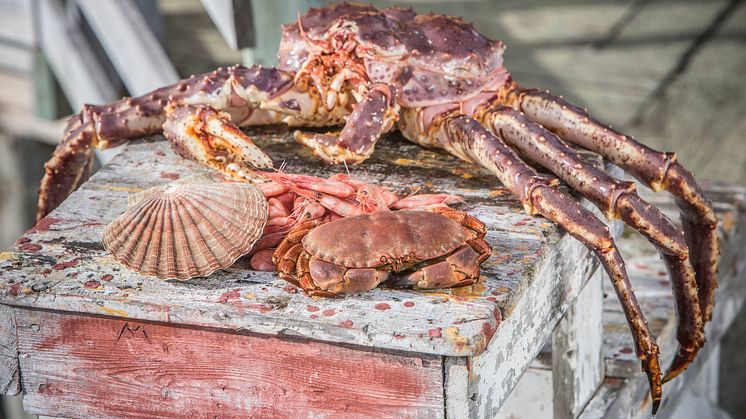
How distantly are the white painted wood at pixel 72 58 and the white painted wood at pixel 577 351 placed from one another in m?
2.37

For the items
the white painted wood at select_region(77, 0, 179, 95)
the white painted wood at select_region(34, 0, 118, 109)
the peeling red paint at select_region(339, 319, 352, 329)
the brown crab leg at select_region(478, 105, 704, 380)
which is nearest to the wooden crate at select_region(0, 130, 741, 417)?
the peeling red paint at select_region(339, 319, 352, 329)

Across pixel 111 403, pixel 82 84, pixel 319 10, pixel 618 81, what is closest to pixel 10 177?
pixel 82 84

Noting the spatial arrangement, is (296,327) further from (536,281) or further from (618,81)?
(618,81)

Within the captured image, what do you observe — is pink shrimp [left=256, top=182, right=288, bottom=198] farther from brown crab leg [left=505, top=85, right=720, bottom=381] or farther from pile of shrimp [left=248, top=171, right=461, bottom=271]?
brown crab leg [left=505, top=85, right=720, bottom=381]

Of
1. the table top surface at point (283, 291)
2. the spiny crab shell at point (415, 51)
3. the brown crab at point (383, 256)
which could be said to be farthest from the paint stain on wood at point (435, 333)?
the spiny crab shell at point (415, 51)

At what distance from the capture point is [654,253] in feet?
10.5

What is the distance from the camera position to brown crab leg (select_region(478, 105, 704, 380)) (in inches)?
88.9

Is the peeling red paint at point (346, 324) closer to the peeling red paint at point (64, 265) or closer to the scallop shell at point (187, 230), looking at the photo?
the scallop shell at point (187, 230)

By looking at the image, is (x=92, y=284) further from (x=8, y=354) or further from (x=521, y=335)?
(x=521, y=335)

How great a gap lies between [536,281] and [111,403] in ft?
2.80

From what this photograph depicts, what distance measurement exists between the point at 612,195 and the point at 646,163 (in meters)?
0.25

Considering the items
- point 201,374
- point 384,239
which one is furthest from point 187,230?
point 384,239

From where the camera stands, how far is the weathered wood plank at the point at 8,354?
202cm

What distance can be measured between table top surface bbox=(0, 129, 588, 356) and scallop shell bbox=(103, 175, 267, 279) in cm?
5
